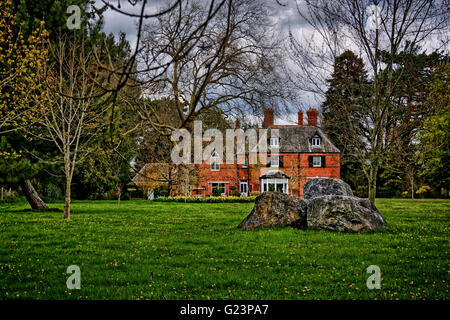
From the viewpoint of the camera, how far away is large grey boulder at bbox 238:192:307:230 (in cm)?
1211

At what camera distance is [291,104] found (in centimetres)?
1440

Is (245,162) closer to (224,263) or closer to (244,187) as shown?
(244,187)

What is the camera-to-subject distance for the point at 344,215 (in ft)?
37.8

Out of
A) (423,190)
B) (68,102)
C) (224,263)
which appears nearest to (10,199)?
(68,102)

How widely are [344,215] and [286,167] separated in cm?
3537

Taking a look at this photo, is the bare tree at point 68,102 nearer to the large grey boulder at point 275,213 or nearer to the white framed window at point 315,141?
the large grey boulder at point 275,213

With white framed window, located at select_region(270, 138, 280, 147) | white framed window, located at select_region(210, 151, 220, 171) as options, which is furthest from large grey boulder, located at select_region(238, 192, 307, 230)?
white framed window, located at select_region(270, 138, 280, 147)

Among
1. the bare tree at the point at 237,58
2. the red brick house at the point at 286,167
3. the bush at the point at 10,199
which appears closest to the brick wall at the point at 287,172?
the red brick house at the point at 286,167

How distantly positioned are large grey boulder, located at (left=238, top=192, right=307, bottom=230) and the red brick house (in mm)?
32075

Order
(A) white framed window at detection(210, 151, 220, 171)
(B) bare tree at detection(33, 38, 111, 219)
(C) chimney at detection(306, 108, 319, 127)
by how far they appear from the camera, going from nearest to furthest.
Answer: (B) bare tree at detection(33, 38, 111, 219)
(C) chimney at detection(306, 108, 319, 127)
(A) white framed window at detection(210, 151, 220, 171)

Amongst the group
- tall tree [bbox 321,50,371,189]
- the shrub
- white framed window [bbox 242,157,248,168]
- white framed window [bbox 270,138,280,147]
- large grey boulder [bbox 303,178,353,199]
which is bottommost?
the shrub

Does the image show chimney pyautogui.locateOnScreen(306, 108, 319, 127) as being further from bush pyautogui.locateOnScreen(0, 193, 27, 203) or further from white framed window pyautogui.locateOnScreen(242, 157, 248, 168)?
bush pyautogui.locateOnScreen(0, 193, 27, 203)
